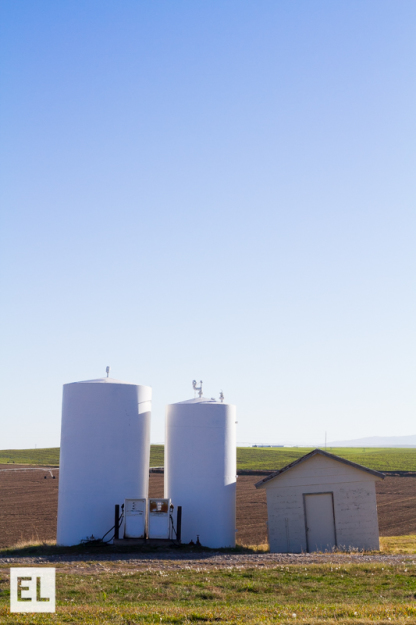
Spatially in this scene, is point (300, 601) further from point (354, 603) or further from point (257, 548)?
point (257, 548)

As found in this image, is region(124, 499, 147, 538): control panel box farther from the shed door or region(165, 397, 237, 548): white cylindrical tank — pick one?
the shed door

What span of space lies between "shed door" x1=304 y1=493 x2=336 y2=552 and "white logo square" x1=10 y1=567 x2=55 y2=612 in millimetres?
10937

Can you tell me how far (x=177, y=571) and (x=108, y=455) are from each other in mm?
7447

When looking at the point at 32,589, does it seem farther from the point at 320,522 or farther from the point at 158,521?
the point at 320,522

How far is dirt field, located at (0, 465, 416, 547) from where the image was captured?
2972cm

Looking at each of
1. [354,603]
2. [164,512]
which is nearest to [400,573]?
[354,603]

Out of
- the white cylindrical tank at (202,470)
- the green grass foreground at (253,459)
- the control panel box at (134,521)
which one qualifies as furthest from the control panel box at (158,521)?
the green grass foreground at (253,459)

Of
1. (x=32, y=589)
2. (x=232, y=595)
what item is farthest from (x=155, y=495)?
(x=232, y=595)

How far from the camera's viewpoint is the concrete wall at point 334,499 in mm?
22984

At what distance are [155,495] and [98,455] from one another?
74.7ft

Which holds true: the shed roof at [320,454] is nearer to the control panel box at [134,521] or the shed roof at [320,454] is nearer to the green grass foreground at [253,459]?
the control panel box at [134,521]

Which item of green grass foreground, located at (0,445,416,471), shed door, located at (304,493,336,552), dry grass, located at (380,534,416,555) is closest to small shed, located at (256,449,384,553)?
shed door, located at (304,493,336,552)

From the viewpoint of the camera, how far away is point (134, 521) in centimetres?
2142

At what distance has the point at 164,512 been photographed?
2181 centimetres
